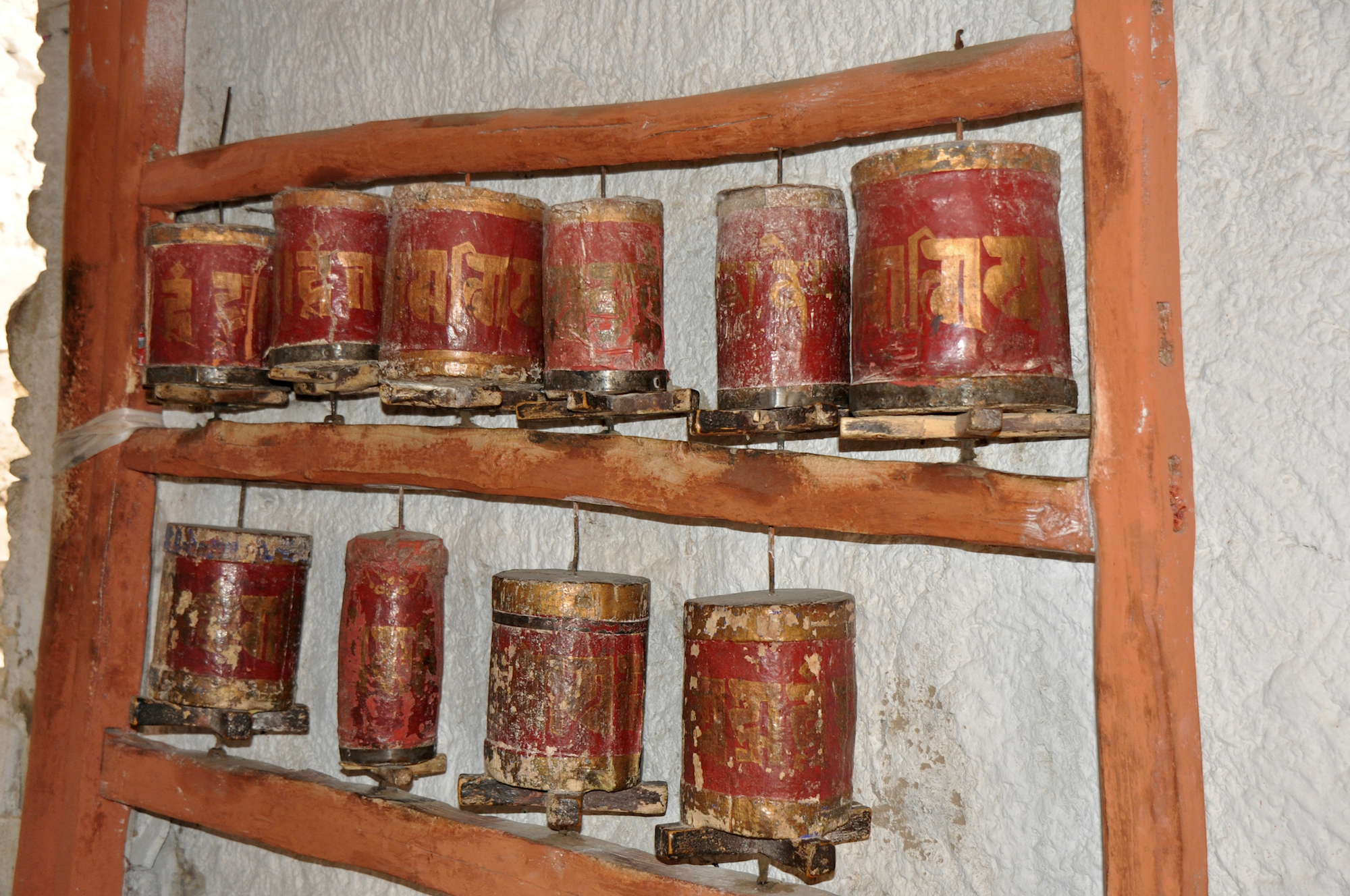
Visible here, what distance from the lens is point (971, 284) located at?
1.84 meters

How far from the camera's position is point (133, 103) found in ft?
10.3

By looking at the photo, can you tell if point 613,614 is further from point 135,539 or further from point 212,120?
point 212,120

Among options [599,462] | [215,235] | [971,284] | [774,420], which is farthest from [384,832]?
[971,284]

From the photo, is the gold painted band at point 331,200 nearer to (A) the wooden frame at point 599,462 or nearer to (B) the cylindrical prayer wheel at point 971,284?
(A) the wooden frame at point 599,462

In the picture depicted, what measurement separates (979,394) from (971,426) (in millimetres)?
55

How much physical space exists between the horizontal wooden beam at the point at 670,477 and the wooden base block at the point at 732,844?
58 cm

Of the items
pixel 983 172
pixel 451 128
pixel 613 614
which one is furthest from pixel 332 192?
pixel 983 172

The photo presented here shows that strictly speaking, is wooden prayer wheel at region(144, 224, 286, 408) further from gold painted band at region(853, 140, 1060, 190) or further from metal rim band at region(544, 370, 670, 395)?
gold painted band at region(853, 140, 1060, 190)

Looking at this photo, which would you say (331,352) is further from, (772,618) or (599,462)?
(772,618)

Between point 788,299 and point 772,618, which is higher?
point 788,299

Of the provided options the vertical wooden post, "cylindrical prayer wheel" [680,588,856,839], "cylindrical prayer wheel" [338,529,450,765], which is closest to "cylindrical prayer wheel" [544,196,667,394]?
"cylindrical prayer wheel" [680,588,856,839]

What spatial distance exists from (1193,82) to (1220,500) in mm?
755

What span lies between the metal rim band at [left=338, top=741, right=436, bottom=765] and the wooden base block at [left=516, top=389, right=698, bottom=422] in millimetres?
848

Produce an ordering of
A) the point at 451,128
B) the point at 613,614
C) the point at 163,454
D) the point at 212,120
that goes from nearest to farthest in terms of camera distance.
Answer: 1. the point at 613,614
2. the point at 451,128
3. the point at 163,454
4. the point at 212,120
